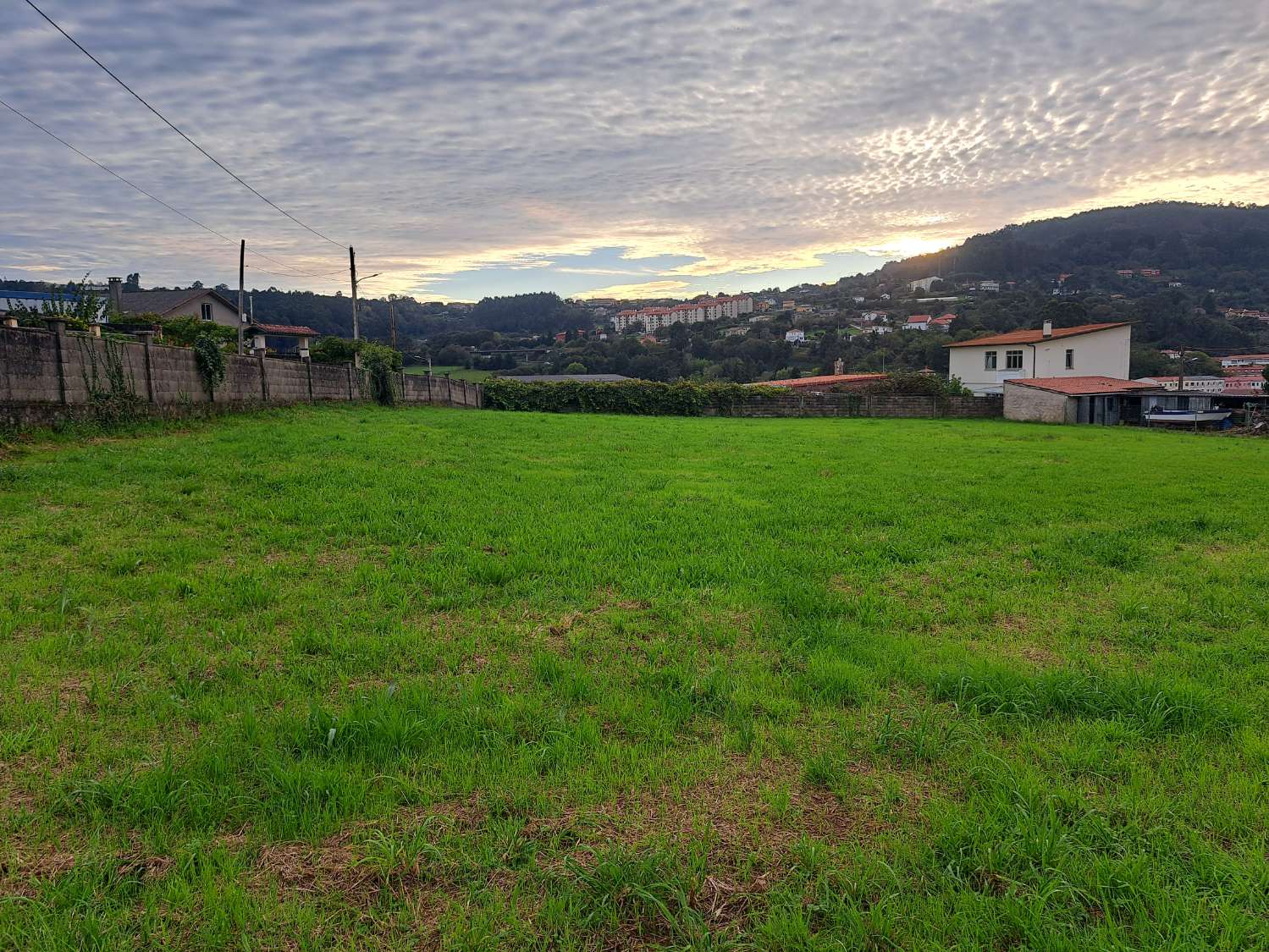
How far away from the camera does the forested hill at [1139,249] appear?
113m

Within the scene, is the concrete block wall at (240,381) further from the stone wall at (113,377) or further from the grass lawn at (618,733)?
the grass lawn at (618,733)

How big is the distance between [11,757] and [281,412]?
54.7 ft

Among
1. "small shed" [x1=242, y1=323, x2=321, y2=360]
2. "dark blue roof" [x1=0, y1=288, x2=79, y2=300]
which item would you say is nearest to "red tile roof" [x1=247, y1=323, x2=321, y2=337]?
"small shed" [x1=242, y1=323, x2=321, y2=360]

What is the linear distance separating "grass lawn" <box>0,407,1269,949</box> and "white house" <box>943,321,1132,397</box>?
43.6 metres

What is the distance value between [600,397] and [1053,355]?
30552mm

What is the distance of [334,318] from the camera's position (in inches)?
2424

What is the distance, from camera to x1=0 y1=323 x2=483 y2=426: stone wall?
34.7 feet

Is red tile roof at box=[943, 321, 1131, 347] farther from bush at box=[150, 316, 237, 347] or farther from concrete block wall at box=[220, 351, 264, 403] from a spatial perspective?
bush at box=[150, 316, 237, 347]

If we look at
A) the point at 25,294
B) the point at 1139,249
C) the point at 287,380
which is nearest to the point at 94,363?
the point at 287,380

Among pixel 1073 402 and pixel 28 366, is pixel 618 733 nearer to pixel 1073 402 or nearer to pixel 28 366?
pixel 28 366

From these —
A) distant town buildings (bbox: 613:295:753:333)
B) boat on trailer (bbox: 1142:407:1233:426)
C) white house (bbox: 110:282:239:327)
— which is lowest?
boat on trailer (bbox: 1142:407:1233:426)

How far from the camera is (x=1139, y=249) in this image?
122m

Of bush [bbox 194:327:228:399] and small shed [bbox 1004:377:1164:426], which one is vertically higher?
bush [bbox 194:327:228:399]

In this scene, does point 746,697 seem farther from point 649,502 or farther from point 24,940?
point 649,502
